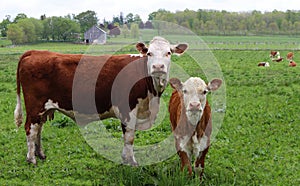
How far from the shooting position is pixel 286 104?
40.3ft

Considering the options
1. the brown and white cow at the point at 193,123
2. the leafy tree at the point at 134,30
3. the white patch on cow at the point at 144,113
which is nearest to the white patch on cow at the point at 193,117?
the brown and white cow at the point at 193,123

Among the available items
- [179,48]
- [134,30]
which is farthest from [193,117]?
[134,30]

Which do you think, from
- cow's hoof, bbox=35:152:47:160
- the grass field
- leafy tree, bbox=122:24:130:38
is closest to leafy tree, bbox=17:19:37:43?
the grass field

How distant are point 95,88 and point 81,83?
29cm

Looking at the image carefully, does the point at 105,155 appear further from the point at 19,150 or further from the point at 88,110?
the point at 19,150

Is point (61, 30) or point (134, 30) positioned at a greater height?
point (61, 30)

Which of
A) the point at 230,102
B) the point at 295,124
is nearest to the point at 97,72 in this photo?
the point at 295,124

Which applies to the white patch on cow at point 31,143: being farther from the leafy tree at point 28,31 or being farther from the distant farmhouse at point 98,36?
the leafy tree at point 28,31

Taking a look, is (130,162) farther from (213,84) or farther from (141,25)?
(141,25)

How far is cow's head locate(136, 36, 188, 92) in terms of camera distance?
6.71 metres

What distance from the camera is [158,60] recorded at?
22.2 feet

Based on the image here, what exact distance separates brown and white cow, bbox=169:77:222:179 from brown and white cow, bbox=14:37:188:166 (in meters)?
0.87

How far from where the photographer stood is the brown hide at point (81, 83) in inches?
289

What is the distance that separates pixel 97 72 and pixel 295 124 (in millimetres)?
5733
